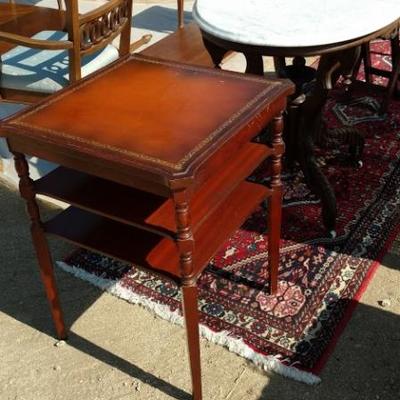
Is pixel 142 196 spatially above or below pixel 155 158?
below

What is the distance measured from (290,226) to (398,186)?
68cm

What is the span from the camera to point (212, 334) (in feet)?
7.02

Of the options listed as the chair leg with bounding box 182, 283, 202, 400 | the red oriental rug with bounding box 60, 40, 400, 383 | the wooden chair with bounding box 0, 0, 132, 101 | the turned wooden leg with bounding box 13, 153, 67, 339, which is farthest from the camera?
the wooden chair with bounding box 0, 0, 132, 101

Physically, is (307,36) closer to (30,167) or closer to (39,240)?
(39,240)

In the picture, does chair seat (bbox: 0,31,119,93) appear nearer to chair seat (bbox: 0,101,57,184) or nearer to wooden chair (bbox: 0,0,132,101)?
wooden chair (bbox: 0,0,132,101)

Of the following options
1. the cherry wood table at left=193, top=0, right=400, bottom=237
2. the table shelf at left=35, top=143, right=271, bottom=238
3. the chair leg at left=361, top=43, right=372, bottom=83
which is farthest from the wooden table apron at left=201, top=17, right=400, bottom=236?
the chair leg at left=361, top=43, right=372, bottom=83

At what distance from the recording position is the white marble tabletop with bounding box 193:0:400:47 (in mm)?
2139

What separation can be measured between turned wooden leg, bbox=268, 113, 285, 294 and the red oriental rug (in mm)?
138

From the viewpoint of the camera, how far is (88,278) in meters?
2.44

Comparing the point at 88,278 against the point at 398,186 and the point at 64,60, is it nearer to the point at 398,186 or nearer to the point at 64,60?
the point at 64,60

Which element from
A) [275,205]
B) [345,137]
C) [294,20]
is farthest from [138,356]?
[345,137]

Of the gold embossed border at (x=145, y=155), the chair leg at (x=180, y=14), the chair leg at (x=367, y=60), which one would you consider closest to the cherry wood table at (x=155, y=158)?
the gold embossed border at (x=145, y=155)

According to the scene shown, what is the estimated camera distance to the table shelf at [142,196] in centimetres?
164

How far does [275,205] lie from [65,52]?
63.6 inches
